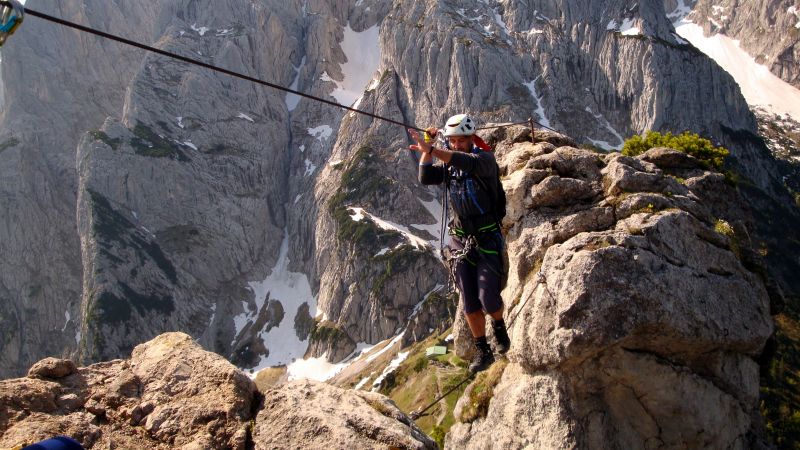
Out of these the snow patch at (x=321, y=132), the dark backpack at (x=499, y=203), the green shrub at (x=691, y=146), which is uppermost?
the snow patch at (x=321, y=132)

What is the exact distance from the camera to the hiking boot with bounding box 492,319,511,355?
480 inches

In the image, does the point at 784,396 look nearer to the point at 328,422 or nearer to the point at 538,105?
the point at 328,422

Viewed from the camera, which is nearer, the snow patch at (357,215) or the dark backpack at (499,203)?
the dark backpack at (499,203)

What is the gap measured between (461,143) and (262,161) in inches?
6540

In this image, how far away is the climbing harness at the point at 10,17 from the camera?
6328 mm

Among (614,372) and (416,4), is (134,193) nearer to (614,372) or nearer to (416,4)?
(416,4)

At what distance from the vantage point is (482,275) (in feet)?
37.4

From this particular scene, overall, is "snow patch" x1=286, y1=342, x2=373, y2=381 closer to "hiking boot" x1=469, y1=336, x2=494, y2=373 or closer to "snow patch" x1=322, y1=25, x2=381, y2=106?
"snow patch" x1=322, y1=25, x2=381, y2=106

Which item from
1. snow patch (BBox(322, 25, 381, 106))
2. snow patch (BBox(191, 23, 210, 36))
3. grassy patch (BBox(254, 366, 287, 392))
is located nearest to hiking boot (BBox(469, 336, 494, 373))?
grassy patch (BBox(254, 366, 287, 392))

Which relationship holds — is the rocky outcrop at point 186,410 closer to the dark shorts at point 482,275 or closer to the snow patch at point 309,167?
the dark shorts at point 482,275

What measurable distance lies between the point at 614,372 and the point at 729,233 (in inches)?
221

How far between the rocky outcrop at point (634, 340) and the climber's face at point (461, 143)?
361 centimetres

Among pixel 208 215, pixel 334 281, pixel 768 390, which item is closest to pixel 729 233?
pixel 768 390

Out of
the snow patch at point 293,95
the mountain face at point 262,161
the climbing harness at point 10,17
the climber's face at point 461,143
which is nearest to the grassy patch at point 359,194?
the mountain face at point 262,161
